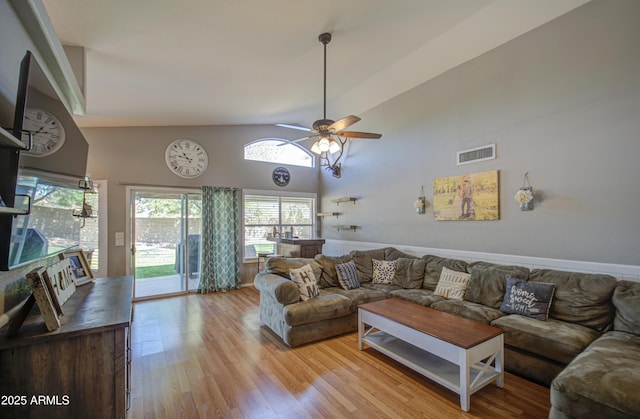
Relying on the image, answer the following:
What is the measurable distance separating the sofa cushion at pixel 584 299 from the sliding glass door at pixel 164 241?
560 centimetres

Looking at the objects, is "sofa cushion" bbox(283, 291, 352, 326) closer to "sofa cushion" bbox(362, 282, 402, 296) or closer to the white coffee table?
the white coffee table

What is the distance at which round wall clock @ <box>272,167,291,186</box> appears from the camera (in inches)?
256

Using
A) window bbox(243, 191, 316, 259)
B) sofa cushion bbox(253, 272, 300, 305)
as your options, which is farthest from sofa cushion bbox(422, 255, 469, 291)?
window bbox(243, 191, 316, 259)

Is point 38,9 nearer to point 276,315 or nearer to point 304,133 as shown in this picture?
point 276,315

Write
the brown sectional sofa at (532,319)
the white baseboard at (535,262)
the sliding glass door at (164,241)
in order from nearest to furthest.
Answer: the brown sectional sofa at (532,319), the white baseboard at (535,262), the sliding glass door at (164,241)

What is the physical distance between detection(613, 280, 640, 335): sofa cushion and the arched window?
18.5ft

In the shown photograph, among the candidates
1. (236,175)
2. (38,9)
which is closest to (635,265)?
(38,9)

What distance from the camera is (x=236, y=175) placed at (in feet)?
19.8

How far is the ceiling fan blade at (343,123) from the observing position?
290 centimetres

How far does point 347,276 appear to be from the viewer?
419 centimetres

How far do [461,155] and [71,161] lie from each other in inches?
172

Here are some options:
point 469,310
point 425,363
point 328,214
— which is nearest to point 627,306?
point 469,310

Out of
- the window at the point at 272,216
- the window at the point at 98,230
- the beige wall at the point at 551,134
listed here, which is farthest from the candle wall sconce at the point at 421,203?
the window at the point at 98,230

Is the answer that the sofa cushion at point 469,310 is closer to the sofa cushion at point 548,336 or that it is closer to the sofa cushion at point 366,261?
the sofa cushion at point 548,336
